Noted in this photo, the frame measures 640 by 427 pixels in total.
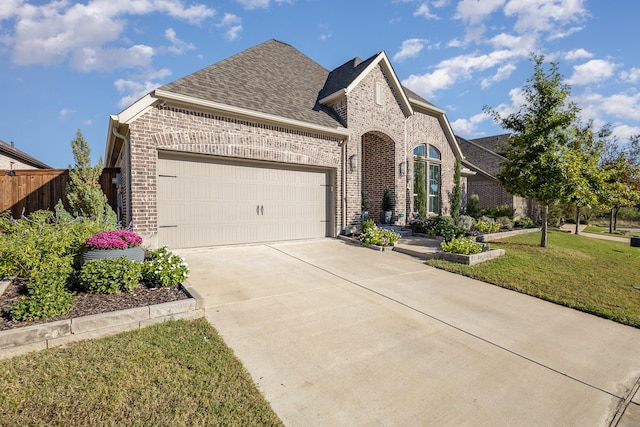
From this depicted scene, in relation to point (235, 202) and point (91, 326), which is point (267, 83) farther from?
point (91, 326)

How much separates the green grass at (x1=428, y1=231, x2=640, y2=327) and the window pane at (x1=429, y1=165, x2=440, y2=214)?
18.9ft

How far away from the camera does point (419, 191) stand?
1357cm

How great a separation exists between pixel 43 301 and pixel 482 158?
25.7 metres

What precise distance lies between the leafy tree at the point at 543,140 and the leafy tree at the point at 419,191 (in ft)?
14.1

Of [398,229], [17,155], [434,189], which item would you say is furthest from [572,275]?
[17,155]

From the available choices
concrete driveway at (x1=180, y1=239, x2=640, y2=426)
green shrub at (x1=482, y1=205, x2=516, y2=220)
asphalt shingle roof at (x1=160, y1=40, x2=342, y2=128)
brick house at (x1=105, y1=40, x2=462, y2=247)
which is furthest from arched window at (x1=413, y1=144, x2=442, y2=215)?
concrete driveway at (x1=180, y1=239, x2=640, y2=426)

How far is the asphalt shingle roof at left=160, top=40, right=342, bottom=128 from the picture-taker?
8188mm

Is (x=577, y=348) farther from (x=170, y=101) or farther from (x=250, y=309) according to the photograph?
(x=170, y=101)

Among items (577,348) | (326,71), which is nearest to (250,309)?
(577,348)

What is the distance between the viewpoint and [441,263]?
23.6 ft

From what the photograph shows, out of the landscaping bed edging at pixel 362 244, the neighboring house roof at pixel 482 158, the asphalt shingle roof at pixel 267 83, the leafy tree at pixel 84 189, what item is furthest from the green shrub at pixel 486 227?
the leafy tree at pixel 84 189

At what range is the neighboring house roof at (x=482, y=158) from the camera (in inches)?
845

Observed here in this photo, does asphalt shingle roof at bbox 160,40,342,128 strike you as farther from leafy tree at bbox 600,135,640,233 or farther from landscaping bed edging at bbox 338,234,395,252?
leafy tree at bbox 600,135,640,233

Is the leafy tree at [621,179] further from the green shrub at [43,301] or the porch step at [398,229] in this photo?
the green shrub at [43,301]
